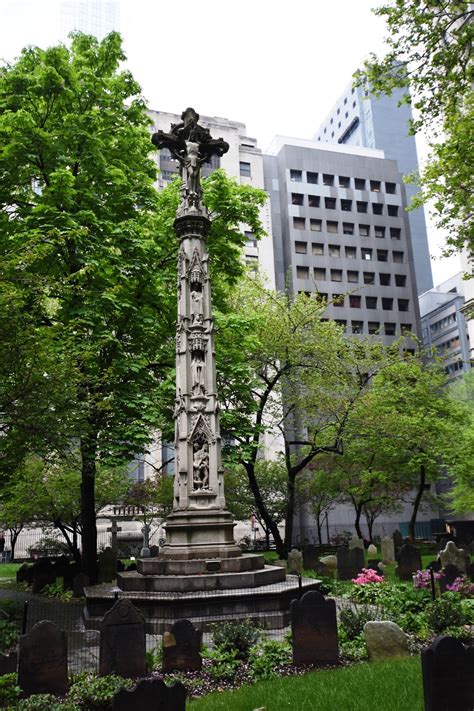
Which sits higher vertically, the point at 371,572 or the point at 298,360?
the point at 298,360

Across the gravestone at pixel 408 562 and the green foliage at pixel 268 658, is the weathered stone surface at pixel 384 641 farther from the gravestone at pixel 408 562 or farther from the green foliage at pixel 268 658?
the gravestone at pixel 408 562

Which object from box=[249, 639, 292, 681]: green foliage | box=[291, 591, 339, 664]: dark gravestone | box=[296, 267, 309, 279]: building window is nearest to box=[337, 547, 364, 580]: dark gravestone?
box=[249, 639, 292, 681]: green foliage

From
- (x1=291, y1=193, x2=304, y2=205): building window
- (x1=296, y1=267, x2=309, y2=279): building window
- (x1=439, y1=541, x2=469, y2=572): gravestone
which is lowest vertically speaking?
(x1=439, y1=541, x2=469, y2=572): gravestone

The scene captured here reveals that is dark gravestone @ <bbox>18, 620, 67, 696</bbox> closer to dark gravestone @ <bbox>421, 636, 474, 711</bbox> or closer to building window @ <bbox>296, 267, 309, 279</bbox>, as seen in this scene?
dark gravestone @ <bbox>421, 636, 474, 711</bbox>

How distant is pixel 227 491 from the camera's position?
3572cm

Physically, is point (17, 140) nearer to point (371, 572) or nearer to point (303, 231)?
point (371, 572)

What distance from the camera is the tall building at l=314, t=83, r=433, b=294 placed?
359 feet

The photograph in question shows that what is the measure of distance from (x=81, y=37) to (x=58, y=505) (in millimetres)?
18351

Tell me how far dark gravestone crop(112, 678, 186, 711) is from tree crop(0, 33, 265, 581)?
31.1 feet

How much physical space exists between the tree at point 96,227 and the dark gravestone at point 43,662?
7.51 m

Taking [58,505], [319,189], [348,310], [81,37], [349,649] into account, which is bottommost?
[349,649]

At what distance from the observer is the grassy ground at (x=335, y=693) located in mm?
6285

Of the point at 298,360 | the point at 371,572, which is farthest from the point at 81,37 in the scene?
the point at 371,572

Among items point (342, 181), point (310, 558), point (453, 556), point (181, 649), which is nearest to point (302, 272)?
point (342, 181)
